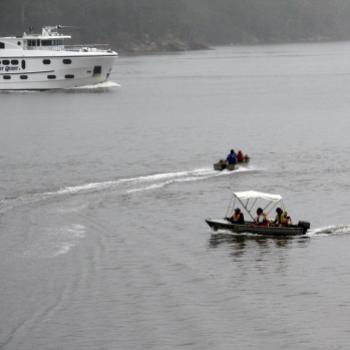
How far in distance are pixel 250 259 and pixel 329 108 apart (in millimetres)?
74356

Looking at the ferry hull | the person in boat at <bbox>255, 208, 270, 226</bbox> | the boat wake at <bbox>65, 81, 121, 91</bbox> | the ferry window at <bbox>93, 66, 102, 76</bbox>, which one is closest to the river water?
the person in boat at <bbox>255, 208, 270, 226</bbox>

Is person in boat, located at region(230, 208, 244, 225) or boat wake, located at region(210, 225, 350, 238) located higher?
person in boat, located at region(230, 208, 244, 225)

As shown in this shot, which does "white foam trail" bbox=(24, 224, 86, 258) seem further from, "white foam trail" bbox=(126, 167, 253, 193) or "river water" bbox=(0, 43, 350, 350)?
"white foam trail" bbox=(126, 167, 253, 193)

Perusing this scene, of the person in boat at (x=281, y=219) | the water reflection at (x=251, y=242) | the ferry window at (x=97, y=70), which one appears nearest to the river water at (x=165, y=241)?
the water reflection at (x=251, y=242)

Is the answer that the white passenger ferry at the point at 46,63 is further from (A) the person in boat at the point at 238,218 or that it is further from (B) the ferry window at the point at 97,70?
(A) the person in boat at the point at 238,218

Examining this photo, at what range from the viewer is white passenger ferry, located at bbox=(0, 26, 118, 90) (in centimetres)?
12938

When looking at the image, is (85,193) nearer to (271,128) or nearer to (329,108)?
(271,128)

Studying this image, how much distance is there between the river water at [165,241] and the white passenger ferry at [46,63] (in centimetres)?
2522

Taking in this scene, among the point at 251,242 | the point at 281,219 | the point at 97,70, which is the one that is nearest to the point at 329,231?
the point at 281,219

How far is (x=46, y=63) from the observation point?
131m

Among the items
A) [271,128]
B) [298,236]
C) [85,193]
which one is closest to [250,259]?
[298,236]

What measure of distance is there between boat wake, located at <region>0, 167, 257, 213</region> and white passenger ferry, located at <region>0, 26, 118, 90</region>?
6131 cm

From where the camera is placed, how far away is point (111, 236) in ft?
174

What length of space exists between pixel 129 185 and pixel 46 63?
223ft
